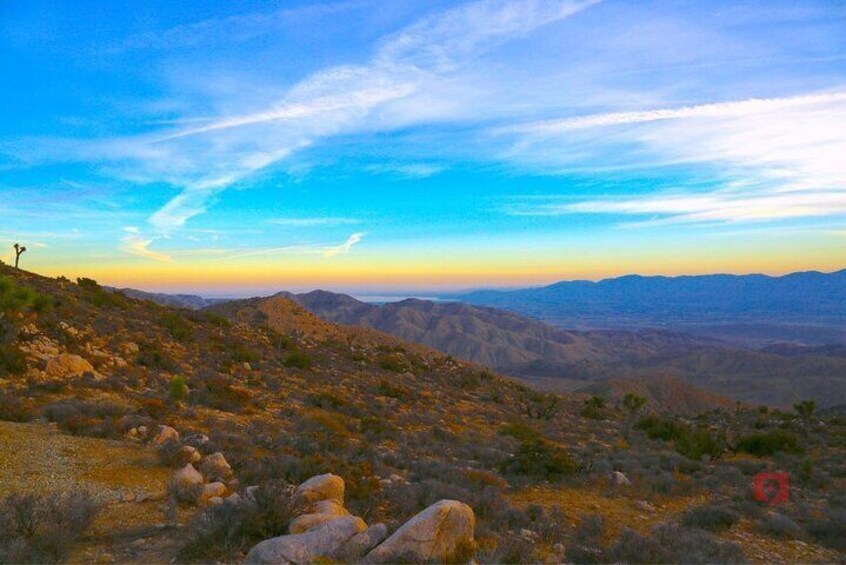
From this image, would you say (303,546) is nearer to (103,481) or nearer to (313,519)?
(313,519)

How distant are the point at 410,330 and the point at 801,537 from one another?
13858 cm

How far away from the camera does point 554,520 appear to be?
341 inches

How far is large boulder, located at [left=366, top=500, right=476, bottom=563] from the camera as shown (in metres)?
5.38

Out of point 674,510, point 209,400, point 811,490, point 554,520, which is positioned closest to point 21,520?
point 554,520

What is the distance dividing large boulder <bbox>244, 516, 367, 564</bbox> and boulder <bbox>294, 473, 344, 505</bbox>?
1498 millimetres

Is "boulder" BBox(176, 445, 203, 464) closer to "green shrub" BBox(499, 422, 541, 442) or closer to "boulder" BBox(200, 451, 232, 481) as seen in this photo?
"boulder" BBox(200, 451, 232, 481)

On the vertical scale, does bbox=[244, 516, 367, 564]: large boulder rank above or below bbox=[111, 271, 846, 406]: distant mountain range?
above

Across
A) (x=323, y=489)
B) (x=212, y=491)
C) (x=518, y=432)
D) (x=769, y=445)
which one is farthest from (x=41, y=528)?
(x=769, y=445)

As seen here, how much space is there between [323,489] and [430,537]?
2436 mm

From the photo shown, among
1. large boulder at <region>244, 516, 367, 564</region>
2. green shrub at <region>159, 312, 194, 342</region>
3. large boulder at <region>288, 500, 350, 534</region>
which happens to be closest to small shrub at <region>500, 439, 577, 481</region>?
large boulder at <region>288, 500, 350, 534</region>

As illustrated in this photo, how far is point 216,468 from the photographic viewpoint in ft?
28.1

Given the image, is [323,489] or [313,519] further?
[323,489]

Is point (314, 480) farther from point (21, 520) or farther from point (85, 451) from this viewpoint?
point (85, 451)

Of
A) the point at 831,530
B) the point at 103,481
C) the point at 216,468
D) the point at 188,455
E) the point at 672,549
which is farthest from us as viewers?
the point at 831,530
